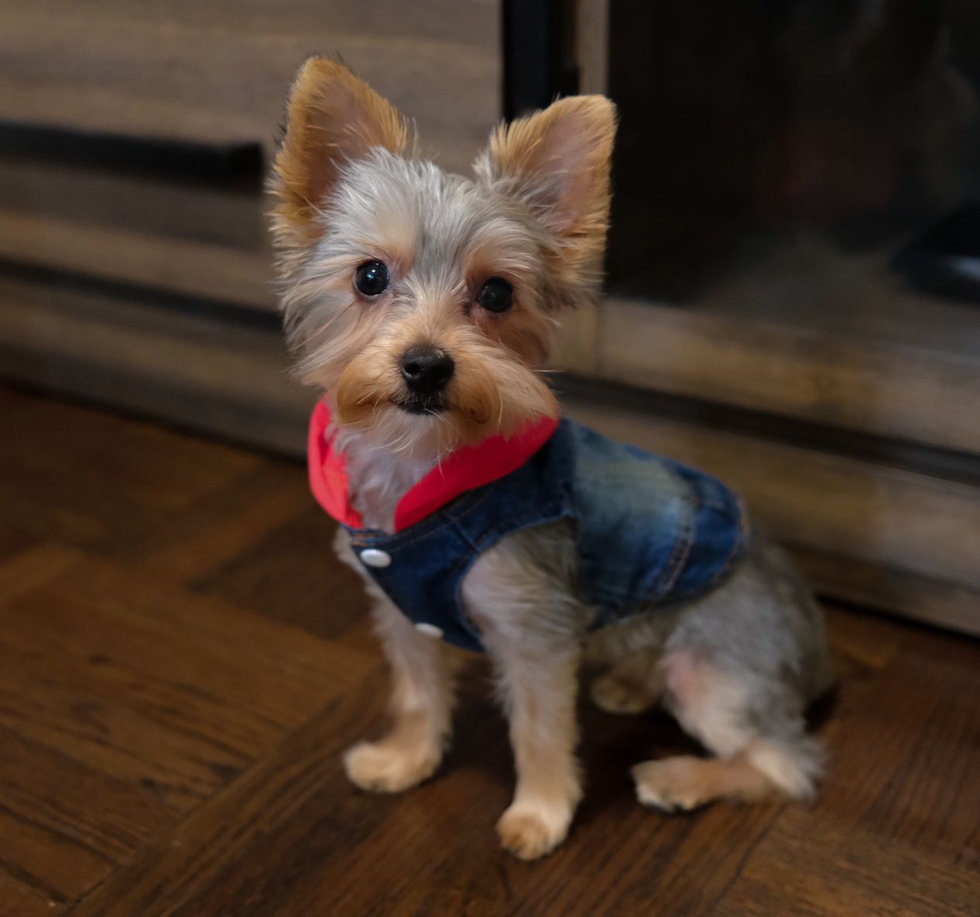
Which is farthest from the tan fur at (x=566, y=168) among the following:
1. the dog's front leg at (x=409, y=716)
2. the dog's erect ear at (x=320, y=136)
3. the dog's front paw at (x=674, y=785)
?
the dog's front paw at (x=674, y=785)

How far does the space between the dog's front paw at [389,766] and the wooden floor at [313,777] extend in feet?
0.06

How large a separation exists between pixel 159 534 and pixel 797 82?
1332 millimetres

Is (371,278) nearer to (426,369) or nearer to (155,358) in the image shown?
(426,369)

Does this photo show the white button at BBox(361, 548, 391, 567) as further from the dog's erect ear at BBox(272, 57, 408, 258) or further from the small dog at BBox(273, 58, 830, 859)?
the dog's erect ear at BBox(272, 57, 408, 258)

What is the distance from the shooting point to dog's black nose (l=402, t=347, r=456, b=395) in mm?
982

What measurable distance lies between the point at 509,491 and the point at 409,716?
1.24 ft

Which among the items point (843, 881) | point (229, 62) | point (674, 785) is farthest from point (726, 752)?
point (229, 62)

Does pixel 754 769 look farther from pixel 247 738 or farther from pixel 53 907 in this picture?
pixel 53 907

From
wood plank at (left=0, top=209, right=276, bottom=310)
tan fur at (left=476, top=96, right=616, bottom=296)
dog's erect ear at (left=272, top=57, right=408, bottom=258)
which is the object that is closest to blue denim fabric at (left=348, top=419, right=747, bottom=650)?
tan fur at (left=476, top=96, right=616, bottom=296)

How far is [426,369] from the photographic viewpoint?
98 cm

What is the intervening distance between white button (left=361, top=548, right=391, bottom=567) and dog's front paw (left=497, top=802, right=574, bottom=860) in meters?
0.35

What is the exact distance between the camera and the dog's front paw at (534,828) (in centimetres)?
121

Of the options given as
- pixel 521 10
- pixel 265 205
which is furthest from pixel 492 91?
pixel 265 205

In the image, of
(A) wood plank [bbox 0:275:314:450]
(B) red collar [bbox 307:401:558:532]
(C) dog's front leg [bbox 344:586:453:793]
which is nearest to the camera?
(B) red collar [bbox 307:401:558:532]
